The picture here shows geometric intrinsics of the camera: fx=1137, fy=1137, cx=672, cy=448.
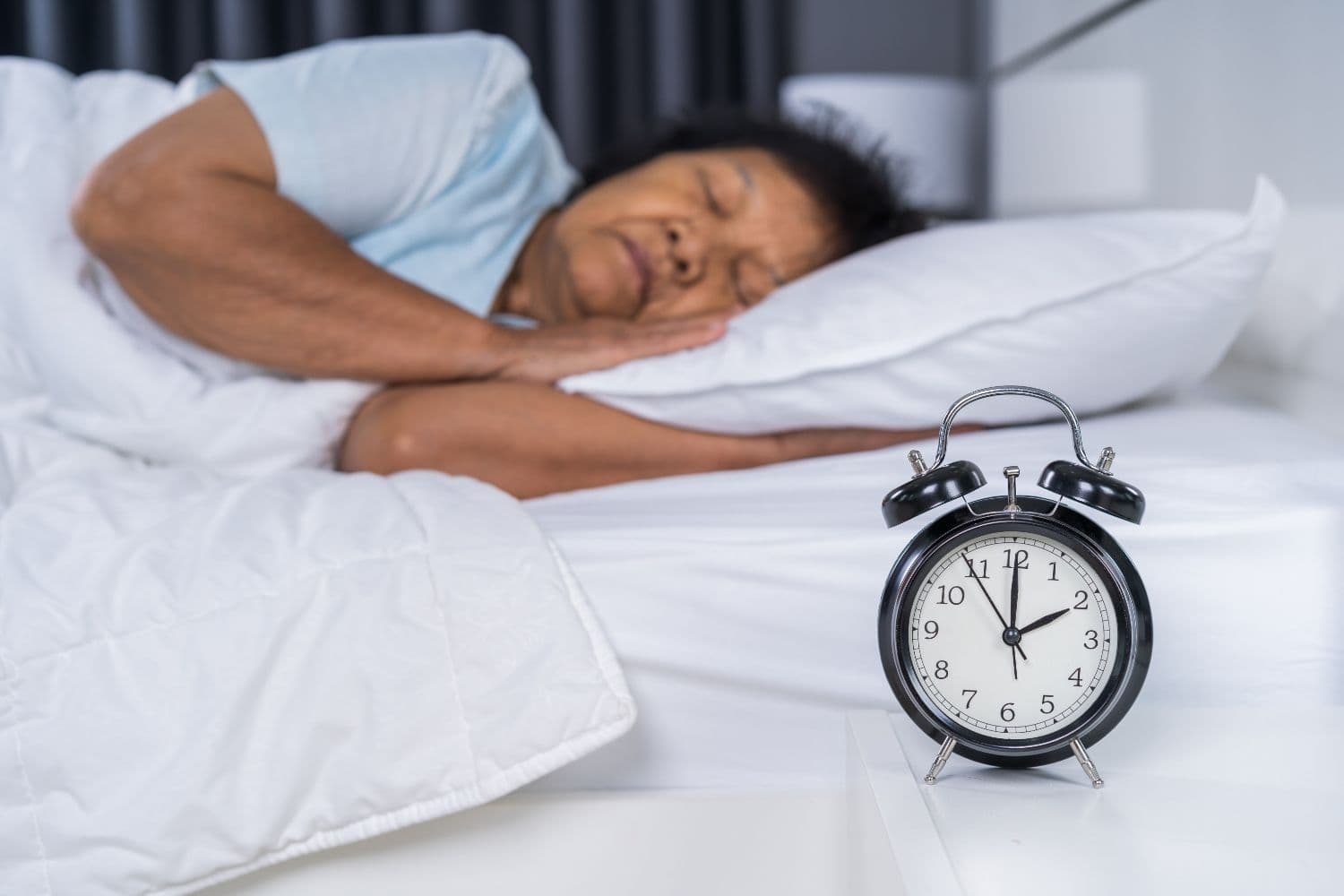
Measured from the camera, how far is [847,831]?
731mm

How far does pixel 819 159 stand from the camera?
152 cm

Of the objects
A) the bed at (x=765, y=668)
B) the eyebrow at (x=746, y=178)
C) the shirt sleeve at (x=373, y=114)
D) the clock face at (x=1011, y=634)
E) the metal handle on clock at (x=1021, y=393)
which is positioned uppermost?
the shirt sleeve at (x=373, y=114)

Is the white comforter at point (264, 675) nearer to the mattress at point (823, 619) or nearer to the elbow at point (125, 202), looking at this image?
the mattress at point (823, 619)

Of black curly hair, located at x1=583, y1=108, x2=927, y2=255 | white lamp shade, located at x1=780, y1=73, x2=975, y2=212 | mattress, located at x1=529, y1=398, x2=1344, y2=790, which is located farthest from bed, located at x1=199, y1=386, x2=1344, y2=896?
white lamp shade, located at x1=780, y1=73, x2=975, y2=212

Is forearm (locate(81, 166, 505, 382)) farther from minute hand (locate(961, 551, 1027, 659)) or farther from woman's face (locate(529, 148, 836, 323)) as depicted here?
minute hand (locate(961, 551, 1027, 659))

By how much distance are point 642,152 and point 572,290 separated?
0.46 m

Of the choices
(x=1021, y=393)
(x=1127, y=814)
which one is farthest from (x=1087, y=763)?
(x=1021, y=393)

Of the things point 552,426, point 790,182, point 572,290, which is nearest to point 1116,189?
point 790,182

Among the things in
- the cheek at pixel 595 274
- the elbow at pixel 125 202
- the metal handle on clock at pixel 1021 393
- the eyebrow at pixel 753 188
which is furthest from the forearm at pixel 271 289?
the metal handle on clock at pixel 1021 393

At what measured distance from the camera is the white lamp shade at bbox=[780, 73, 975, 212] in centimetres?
262

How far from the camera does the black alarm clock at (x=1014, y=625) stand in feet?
1.98

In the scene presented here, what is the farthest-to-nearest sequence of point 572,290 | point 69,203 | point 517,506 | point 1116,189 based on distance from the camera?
point 1116,189 < point 572,290 < point 69,203 < point 517,506

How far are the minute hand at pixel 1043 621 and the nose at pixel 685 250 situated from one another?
32.3 inches

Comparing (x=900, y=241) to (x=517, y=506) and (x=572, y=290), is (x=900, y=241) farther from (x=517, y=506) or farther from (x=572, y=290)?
(x=517, y=506)
